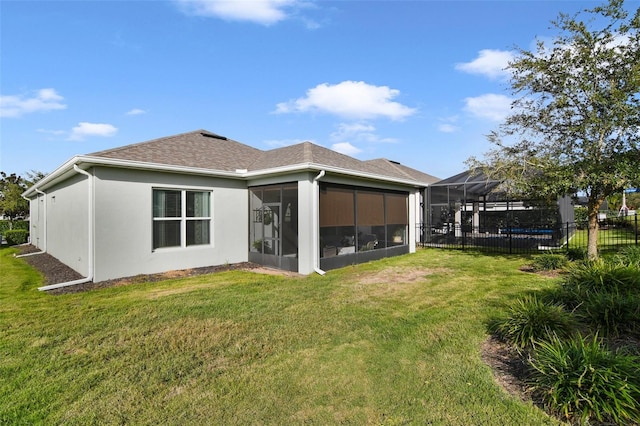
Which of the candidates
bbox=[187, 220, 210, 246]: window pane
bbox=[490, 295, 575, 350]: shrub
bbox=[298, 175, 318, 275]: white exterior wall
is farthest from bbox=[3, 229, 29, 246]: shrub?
bbox=[490, 295, 575, 350]: shrub

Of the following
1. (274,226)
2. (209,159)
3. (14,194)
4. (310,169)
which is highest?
(209,159)

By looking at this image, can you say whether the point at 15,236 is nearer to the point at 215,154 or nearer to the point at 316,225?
the point at 215,154

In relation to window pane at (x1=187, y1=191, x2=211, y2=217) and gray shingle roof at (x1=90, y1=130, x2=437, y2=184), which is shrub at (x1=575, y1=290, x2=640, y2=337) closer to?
gray shingle roof at (x1=90, y1=130, x2=437, y2=184)

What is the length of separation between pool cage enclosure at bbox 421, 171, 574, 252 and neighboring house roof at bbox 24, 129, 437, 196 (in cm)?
411

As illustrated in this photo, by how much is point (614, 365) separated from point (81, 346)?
229 inches

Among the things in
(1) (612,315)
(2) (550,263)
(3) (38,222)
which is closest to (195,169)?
(1) (612,315)

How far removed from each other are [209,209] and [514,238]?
15.6m

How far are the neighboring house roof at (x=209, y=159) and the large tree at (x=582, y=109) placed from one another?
468cm

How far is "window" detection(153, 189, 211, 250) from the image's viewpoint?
878 cm

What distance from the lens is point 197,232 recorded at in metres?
9.53

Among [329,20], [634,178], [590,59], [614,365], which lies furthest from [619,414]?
[329,20]

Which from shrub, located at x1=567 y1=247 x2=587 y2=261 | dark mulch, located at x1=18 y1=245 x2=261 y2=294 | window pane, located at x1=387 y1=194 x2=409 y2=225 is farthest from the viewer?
window pane, located at x1=387 y1=194 x2=409 y2=225

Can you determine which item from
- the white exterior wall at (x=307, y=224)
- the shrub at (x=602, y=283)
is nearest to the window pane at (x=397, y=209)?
the white exterior wall at (x=307, y=224)

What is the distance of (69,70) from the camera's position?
963 cm
